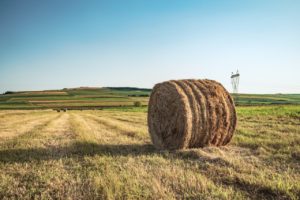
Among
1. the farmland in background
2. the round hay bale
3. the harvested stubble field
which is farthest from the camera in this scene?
the farmland in background

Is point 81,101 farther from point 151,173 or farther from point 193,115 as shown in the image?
point 151,173

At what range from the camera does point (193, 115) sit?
836 centimetres

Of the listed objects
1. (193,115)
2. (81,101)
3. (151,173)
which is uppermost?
(193,115)

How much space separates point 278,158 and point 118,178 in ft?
12.7

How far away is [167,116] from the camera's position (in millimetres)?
9094

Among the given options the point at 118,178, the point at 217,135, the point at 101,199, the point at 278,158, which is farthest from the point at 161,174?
the point at 217,135

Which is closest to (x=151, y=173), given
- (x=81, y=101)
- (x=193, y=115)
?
(x=193, y=115)

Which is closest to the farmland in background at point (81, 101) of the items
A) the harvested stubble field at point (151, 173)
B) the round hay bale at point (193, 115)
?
the round hay bale at point (193, 115)

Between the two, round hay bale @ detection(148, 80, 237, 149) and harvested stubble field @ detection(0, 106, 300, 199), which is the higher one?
round hay bale @ detection(148, 80, 237, 149)

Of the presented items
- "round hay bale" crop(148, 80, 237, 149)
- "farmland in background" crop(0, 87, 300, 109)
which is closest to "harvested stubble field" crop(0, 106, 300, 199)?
"round hay bale" crop(148, 80, 237, 149)

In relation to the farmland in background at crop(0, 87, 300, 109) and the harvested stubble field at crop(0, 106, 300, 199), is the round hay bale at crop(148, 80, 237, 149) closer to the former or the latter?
the harvested stubble field at crop(0, 106, 300, 199)

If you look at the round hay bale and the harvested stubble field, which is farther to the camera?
the round hay bale

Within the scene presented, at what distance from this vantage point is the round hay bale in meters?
8.34

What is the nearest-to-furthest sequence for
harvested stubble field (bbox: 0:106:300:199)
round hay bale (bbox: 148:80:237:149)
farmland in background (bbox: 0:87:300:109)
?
harvested stubble field (bbox: 0:106:300:199) → round hay bale (bbox: 148:80:237:149) → farmland in background (bbox: 0:87:300:109)
